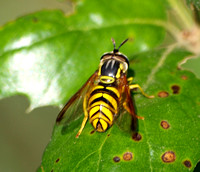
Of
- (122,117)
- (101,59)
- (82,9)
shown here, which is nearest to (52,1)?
→ (82,9)

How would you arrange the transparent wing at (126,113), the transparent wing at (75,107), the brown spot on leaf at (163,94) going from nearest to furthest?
the transparent wing at (126,113) → the brown spot on leaf at (163,94) → the transparent wing at (75,107)

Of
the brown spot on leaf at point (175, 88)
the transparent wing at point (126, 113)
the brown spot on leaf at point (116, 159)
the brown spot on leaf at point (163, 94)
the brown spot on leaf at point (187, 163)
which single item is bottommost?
the brown spot on leaf at point (187, 163)

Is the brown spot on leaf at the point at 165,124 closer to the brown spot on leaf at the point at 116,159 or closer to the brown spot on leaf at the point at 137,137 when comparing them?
the brown spot on leaf at the point at 137,137

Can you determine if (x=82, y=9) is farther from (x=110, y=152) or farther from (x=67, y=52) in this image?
(x=110, y=152)

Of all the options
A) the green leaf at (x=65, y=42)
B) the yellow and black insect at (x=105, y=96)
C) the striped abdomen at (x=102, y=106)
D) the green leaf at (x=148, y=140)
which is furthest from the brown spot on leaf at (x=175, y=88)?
the green leaf at (x=65, y=42)

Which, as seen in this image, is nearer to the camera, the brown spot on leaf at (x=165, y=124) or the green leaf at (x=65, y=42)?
the brown spot on leaf at (x=165, y=124)
